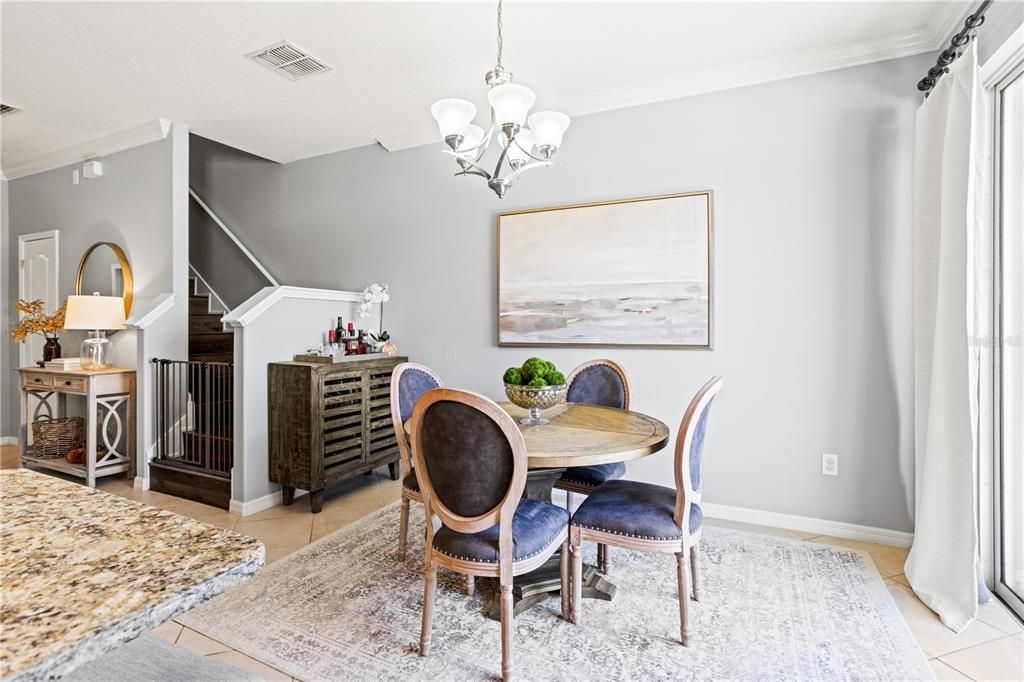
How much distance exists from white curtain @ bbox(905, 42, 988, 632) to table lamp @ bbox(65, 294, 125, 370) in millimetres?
5076

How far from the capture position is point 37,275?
16.4 feet

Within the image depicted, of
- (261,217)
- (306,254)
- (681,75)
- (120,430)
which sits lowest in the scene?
(120,430)

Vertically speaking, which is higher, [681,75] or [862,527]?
[681,75]

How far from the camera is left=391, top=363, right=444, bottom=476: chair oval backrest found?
242 centimetres

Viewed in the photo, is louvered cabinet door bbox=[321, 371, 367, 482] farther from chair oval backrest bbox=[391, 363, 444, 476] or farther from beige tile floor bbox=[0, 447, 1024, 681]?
chair oval backrest bbox=[391, 363, 444, 476]

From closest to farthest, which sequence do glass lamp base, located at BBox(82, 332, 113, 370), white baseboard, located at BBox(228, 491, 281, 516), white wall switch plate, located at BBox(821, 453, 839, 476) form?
white wall switch plate, located at BBox(821, 453, 839, 476) → white baseboard, located at BBox(228, 491, 281, 516) → glass lamp base, located at BBox(82, 332, 113, 370)

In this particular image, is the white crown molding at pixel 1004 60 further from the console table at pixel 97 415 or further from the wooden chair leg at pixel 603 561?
the console table at pixel 97 415

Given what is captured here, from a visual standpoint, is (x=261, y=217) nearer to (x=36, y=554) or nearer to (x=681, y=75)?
(x=681, y=75)

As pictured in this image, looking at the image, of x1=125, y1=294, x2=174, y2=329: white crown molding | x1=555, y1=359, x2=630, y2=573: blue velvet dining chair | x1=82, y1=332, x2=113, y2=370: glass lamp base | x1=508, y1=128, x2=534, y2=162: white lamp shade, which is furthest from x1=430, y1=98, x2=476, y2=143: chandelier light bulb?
x1=82, y1=332, x2=113, y2=370: glass lamp base

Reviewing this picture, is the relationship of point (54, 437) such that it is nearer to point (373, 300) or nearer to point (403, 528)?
point (373, 300)

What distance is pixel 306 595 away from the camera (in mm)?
2295

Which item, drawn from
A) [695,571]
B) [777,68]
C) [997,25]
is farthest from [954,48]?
A: [695,571]

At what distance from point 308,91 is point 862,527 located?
162 inches

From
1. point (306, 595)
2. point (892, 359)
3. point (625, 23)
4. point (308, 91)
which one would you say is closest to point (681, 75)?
point (625, 23)
